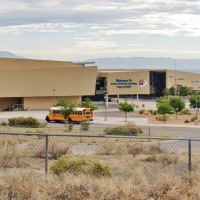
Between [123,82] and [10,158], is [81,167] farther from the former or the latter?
[123,82]

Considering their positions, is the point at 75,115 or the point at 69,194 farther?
the point at 75,115

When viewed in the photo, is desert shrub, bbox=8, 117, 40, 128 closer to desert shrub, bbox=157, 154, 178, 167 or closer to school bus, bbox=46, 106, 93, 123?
school bus, bbox=46, 106, 93, 123

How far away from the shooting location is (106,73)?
356 feet

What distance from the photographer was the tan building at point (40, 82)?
86.9 m

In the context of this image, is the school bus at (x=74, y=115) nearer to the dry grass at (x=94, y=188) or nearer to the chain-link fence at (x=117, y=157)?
the chain-link fence at (x=117, y=157)

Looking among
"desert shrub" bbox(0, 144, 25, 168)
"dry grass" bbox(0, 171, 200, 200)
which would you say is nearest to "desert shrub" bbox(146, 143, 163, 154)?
"desert shrub" bbox(0, 144, 25, 168)

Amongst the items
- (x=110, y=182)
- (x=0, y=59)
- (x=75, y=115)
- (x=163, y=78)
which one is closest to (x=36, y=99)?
(x=0, y=59)

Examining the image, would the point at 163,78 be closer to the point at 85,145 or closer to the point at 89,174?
the point at 85,145

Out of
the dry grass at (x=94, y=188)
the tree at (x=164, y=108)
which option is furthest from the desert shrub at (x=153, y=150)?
the tree at (x=164, y=108)

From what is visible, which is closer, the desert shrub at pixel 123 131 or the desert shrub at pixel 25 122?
the desert shrub at pixel 123 131

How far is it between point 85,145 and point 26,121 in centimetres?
2975

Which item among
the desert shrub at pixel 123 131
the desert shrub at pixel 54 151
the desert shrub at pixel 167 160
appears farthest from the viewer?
the desert shrub at pixel 123 131

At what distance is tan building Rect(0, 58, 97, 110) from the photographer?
86875mm

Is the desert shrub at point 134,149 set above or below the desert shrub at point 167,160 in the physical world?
below
